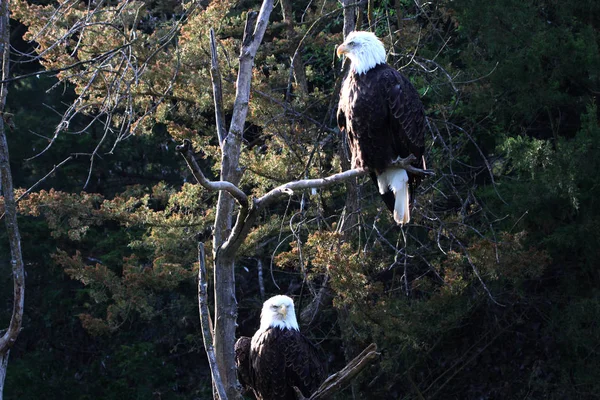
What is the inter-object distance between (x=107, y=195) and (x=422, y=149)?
6.50 metres

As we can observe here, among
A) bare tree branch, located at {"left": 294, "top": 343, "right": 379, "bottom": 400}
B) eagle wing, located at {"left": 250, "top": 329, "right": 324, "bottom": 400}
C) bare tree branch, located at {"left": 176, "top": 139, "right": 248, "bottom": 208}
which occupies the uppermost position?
bare tree branch, located at {"left": 176, "top": 139, "right": 248, "bottom": 208}

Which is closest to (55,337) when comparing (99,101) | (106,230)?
(106,230)

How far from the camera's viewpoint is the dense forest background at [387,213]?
6594mm

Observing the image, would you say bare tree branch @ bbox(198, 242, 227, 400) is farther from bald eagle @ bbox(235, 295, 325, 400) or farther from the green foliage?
the green foliage

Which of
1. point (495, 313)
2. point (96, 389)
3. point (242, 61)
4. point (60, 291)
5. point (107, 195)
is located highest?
point (107, 195)

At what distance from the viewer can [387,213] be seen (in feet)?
23.7

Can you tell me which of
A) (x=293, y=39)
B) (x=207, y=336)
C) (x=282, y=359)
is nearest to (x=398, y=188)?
(x=282, y=359)

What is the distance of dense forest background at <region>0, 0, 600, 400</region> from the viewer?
6594mm

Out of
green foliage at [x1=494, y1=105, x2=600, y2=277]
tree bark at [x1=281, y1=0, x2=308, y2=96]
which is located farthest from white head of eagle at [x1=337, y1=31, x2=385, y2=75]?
tree bark at [x1=281, y1=0, x2=308, y2=96]

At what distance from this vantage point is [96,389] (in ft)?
28.3

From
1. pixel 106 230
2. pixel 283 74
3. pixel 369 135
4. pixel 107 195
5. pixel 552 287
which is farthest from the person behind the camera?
pixel 107 195

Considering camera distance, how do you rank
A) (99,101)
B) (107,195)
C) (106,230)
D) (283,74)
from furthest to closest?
(107,195) → (106,230) → (283,74) → (99,101)

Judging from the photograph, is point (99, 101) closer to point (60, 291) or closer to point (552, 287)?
point (60, 291)

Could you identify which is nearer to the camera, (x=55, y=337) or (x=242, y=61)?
(x=242, y=61)
